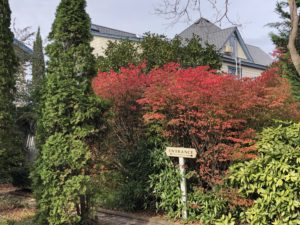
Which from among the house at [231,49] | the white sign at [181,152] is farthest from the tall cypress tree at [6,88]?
the house at [231,49]

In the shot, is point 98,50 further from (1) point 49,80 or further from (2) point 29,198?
(1) point 49,80

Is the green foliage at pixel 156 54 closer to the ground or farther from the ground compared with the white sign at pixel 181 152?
farther from the ground

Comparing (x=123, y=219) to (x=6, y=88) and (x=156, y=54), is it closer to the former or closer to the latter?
→ (x=6, y=88)

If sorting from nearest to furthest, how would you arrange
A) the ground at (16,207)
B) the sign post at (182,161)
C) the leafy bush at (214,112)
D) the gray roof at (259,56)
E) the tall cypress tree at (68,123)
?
the tall cypress tree at (68,123), the leafy bush at (214,112), the sign post at (182,161), the ground at (16,207), the gray roof at (259,56)

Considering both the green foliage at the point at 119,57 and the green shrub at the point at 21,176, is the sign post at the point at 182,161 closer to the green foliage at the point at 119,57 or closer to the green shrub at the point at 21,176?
the green shrub at the point at 21,176

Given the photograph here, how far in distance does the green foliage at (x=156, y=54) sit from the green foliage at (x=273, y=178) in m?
6.52

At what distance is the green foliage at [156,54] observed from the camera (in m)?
11.8

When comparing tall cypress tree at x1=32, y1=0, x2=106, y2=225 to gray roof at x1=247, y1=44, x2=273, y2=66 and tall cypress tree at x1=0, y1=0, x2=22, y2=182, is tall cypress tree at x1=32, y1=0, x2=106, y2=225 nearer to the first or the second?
tall cypress tree at x1=0, y1=0, x2=22, y2=182

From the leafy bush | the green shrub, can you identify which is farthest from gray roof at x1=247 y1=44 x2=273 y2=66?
the leafy bush

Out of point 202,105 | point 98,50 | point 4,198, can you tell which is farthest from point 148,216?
point 98,50

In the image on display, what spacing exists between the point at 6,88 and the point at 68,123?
3972 mm

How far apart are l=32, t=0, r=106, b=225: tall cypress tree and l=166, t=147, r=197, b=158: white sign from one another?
4.72ft

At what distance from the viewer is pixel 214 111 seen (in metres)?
5.89

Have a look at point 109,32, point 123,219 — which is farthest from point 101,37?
point 123,219
